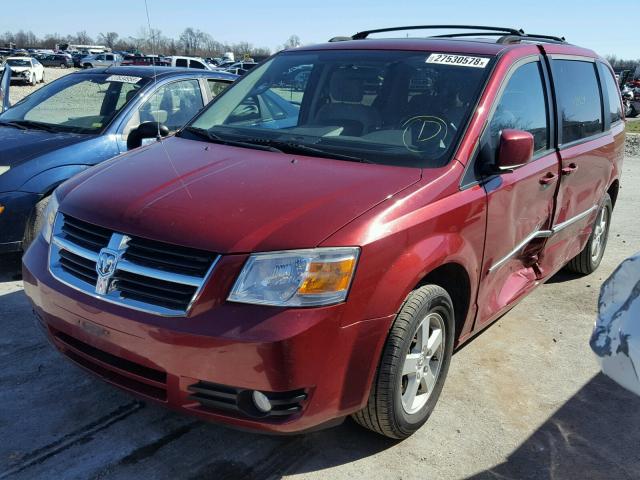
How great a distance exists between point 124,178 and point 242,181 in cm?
62

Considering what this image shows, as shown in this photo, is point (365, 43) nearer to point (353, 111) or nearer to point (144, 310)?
point (353, 111)

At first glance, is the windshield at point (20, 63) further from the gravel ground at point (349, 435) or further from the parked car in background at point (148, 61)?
the gravel ground at point (349, 435)

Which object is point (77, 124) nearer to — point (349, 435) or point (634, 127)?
point (349, 435)

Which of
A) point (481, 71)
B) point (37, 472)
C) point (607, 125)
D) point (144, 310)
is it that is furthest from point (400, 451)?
point (607, 125)

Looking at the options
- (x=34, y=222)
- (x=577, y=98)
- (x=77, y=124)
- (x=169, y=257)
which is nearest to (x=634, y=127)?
(x=577, y=98)

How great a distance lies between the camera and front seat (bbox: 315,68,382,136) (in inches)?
140

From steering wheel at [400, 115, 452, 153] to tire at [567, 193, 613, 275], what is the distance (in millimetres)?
2608

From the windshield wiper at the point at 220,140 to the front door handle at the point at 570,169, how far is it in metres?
1.94

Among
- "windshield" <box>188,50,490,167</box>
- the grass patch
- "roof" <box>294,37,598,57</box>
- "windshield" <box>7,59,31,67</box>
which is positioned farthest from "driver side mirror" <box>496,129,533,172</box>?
"windshield" <box>7,59,31,67</box>

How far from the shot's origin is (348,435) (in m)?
3.12

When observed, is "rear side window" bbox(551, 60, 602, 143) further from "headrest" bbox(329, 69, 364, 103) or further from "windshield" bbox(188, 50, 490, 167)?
"headrest" bbox(329, 69, 364, 103)

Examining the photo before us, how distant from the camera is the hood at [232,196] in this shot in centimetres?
253

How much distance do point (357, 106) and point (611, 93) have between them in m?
2.90

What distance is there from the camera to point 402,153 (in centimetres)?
320
